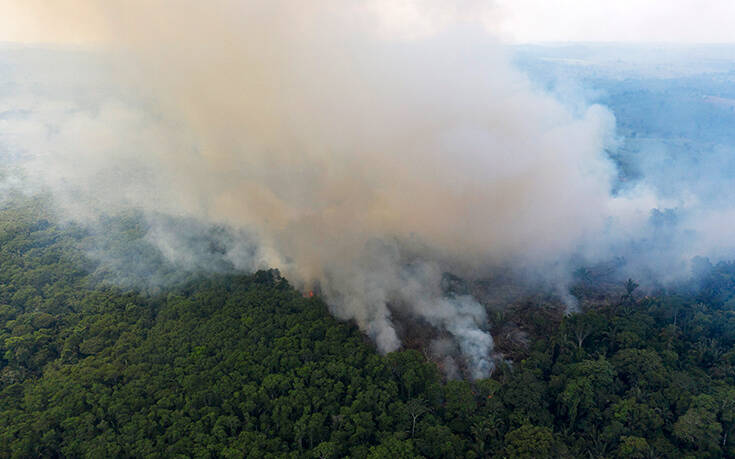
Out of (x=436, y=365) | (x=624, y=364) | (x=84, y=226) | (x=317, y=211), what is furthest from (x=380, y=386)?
(x=84, y=226)

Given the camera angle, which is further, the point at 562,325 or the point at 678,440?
the point at 562,325

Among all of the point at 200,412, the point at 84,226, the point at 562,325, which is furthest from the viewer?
the point at 84,226

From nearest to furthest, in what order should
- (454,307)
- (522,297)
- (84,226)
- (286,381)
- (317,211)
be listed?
(286,381), (454,307), (522,297), (317,211), (84,226)

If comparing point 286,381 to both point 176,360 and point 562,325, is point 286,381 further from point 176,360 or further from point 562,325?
point 562,325

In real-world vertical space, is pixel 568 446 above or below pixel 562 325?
below

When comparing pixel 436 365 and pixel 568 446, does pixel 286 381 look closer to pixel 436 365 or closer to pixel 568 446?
pixel 436 365

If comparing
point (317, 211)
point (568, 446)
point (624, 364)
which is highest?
point (317, 211)
